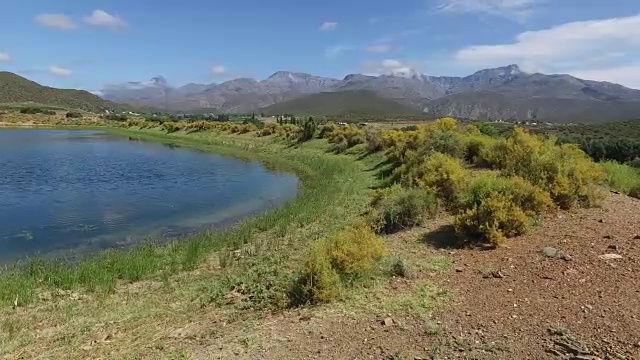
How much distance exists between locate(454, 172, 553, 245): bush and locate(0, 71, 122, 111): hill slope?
166 meters

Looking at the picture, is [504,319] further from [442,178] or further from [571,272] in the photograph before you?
[442,178]

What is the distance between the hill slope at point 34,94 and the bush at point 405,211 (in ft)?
535

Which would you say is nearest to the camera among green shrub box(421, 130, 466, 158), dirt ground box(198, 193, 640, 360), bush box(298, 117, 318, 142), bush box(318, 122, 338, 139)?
dirt ground box(198, 193, 640, 360)

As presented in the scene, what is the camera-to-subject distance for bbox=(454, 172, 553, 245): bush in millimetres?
11109

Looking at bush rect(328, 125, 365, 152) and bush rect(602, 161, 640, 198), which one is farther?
bush rect(328, 125, 365, 152)

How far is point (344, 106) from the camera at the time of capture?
164375mm

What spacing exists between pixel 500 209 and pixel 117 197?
58.3ft

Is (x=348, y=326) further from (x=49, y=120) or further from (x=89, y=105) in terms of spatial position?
(x=89, y=105)

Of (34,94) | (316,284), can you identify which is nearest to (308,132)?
(316,284)

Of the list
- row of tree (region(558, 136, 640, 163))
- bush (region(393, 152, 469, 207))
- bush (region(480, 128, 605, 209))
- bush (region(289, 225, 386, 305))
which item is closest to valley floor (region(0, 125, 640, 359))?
bush (region(289, 225, 386, 305))

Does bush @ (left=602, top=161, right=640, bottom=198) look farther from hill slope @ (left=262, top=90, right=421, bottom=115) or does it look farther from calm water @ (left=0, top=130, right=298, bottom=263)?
hill slope @ (left=262, top=90, right=421, bottom=115)

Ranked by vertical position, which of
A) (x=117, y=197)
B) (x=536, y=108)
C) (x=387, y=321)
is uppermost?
(x=536, y=108)

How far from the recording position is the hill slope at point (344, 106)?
150 meters

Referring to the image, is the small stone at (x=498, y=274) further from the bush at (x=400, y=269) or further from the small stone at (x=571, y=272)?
the bush at (x=400, y=269)
